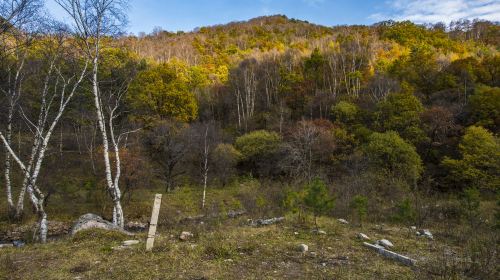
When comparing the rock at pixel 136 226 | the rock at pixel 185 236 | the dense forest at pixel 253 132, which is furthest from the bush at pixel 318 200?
the rock at pixel 136 226

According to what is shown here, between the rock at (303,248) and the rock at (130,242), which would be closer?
the rock at (303,248)

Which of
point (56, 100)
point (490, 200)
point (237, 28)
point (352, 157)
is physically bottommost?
point (490, 200)

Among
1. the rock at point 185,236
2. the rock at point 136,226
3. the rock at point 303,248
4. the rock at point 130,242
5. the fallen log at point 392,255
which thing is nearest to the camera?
the fallen log at point 392,255

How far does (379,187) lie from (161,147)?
1538 cm

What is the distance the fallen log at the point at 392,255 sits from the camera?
604 centimetres

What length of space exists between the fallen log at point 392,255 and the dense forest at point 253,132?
2547 millimetres

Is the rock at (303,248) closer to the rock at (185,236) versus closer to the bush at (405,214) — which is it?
the rock at (185,236)

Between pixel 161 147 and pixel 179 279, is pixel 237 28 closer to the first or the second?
pixel 161 147

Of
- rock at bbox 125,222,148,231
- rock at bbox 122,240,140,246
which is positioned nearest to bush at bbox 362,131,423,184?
rock at bbox 125,222,148,231

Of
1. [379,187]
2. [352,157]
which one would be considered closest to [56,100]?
[352,157]

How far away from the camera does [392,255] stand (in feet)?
21.1

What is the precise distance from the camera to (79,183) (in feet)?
70.9

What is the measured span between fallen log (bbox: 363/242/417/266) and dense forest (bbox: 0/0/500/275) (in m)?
2.55

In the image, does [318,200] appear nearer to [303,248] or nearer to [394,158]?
[303,248]
